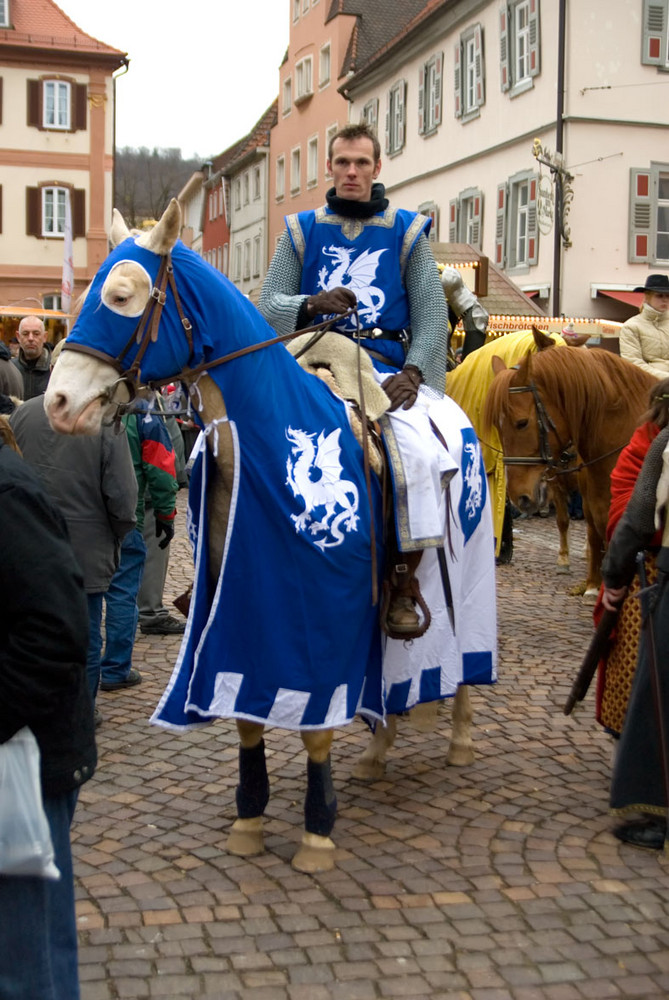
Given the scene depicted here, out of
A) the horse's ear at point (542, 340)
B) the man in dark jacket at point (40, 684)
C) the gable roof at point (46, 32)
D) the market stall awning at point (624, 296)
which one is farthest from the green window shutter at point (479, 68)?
the man in dark jacket at point (40, 684)

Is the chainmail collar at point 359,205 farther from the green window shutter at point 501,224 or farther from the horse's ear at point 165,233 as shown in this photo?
the green window shutter at point 501,224

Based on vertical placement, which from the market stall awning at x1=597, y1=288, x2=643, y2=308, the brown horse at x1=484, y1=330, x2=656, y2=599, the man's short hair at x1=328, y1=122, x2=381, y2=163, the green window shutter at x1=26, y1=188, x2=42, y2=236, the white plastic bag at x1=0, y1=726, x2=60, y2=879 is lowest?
the white plastic bag at x1=0, y1=726, x2=60, y2=879

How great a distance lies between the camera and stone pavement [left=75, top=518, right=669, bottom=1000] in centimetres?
329

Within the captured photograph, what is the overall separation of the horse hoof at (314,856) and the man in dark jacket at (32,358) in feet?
22.4

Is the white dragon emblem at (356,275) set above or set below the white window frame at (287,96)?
below

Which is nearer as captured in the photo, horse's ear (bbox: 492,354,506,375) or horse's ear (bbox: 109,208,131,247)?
horse's ear (bbox: 109,208,131,247)

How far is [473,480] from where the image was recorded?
4.96m

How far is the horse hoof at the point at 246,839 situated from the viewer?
13.5ft

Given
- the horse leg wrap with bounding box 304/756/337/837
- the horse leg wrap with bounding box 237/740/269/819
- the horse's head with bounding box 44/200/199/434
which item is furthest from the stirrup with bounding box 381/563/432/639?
the horse's head with bounding box 44/200/199/434

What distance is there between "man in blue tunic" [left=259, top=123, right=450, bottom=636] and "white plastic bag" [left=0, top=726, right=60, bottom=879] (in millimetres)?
2215

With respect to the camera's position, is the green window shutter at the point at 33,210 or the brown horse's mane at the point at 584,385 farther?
the green window shutter at the point at 33,210

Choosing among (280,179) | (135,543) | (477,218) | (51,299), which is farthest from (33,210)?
(135,543)

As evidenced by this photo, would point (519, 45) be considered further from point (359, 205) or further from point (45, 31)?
point (45, 31)

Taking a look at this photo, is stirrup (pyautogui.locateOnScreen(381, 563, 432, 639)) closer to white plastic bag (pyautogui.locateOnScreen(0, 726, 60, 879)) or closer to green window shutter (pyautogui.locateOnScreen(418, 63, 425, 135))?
white plastic bag (pyautogui.locateOnScreen(0, 726, 60, 879))
